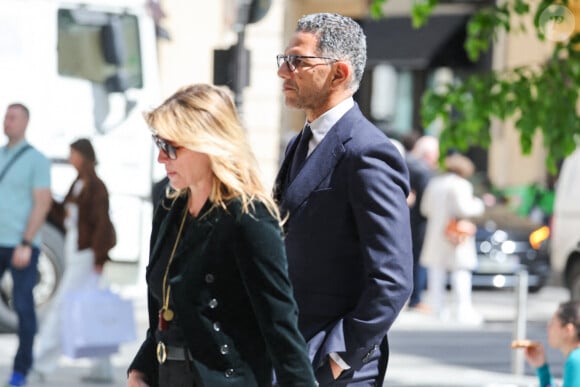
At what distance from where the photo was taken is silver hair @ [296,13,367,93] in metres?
4.14

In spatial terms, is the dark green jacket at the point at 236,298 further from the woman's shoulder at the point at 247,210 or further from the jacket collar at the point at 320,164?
the jacket collar at the point at 320,164

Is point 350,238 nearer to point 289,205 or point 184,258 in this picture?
point 289,205

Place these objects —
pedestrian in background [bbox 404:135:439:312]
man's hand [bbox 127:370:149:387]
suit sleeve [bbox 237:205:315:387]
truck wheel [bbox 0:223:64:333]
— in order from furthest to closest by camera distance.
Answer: pedestrian in background [bbox 404:135:439:312], truck wheel [bbox 0:223:64:333], man's hand [bbox 127:370:149:387], suit sleeve [bbox 237:205:315:387]

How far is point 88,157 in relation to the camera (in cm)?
1025

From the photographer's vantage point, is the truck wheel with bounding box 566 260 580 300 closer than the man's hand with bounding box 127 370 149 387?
No

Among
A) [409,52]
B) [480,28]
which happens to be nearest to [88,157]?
[480,28]

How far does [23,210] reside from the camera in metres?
10.0

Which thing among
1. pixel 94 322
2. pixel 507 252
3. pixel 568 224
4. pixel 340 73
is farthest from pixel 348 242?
pixel 507 252

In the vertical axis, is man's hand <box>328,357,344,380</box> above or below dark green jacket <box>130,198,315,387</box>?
below

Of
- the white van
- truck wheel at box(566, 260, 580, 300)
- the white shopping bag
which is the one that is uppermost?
the white shopping bag

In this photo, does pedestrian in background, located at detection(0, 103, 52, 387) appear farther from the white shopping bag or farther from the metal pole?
the metal pole

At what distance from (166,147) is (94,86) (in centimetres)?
1093

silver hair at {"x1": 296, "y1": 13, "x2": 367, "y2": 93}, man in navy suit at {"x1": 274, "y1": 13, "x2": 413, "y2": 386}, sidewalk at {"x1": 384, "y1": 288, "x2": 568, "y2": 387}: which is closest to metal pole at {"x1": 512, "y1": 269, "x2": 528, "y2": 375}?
sidewalk at {"x1": 384, "y1": 288, "x2": 568, "y2": 387}

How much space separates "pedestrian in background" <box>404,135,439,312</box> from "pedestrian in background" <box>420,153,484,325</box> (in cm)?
38
